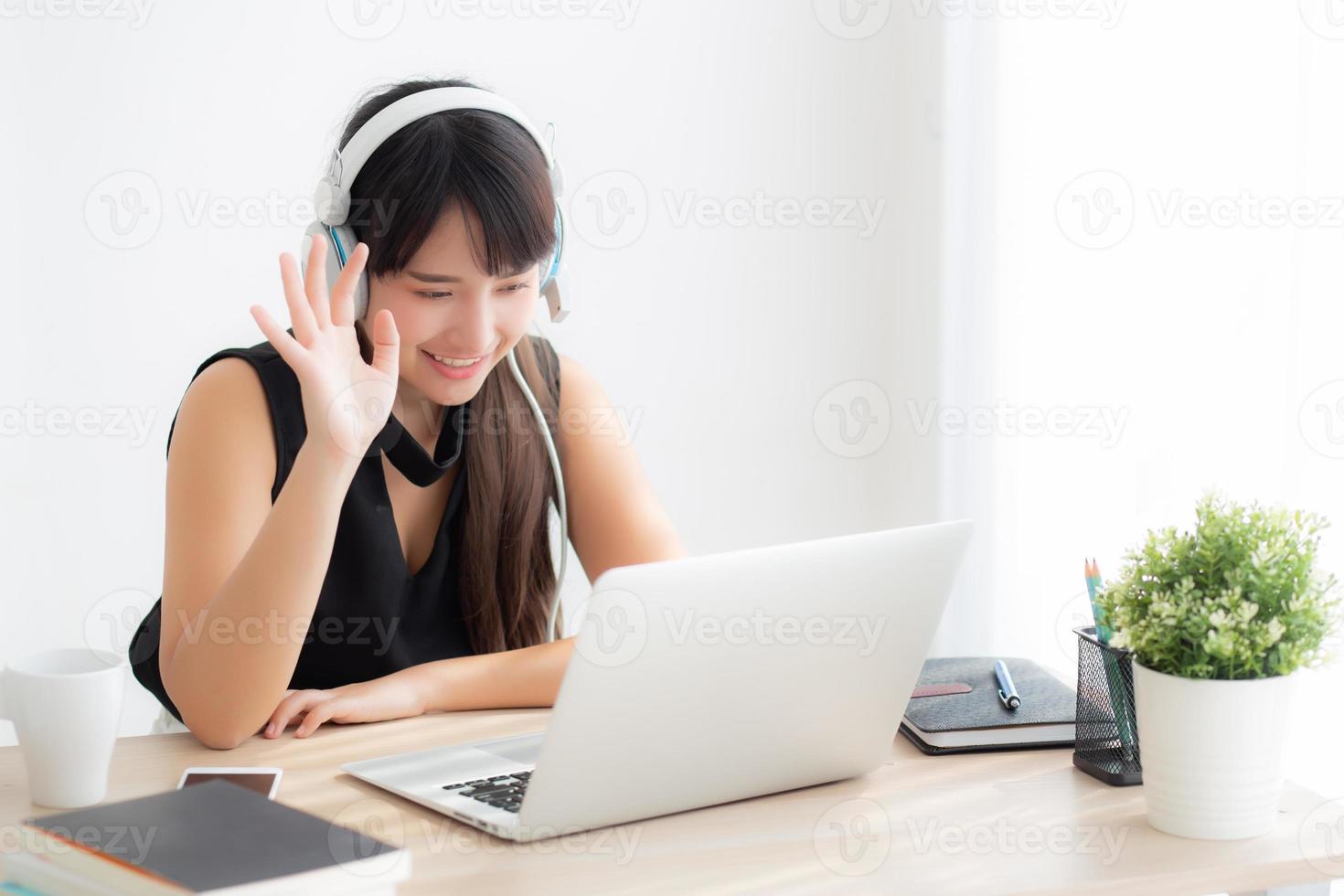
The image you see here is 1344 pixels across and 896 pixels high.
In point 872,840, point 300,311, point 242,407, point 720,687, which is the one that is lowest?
point 872,840

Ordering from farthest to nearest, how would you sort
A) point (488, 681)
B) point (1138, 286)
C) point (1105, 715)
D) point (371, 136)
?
point (1138, 286)
point (371, 136)
point (488, 681)
point (1105, 715)

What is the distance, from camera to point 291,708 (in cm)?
113

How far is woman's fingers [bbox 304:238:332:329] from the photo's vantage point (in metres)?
1.17

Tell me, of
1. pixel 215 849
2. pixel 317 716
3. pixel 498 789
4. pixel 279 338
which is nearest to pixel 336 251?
pixel 279 338

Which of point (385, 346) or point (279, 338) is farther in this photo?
point (385, 346)

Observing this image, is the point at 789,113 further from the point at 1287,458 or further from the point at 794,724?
the point at 794,724

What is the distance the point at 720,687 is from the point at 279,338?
512mm

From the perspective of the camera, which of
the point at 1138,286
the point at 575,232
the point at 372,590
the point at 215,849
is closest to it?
the point at 215,849

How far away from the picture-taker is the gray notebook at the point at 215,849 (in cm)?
65

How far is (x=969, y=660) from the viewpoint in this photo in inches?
50.3

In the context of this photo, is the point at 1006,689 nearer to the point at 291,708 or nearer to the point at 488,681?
the point at 488,681

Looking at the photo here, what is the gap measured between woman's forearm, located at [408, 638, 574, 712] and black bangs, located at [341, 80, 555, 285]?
401mm

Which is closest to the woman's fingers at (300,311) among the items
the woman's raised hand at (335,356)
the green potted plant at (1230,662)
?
the woman's raised hand at (335,356)

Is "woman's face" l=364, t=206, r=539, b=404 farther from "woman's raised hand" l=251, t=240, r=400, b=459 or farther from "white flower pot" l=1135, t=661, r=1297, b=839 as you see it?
"white flower pot" l=1135, t=661, r=1297, b=839
